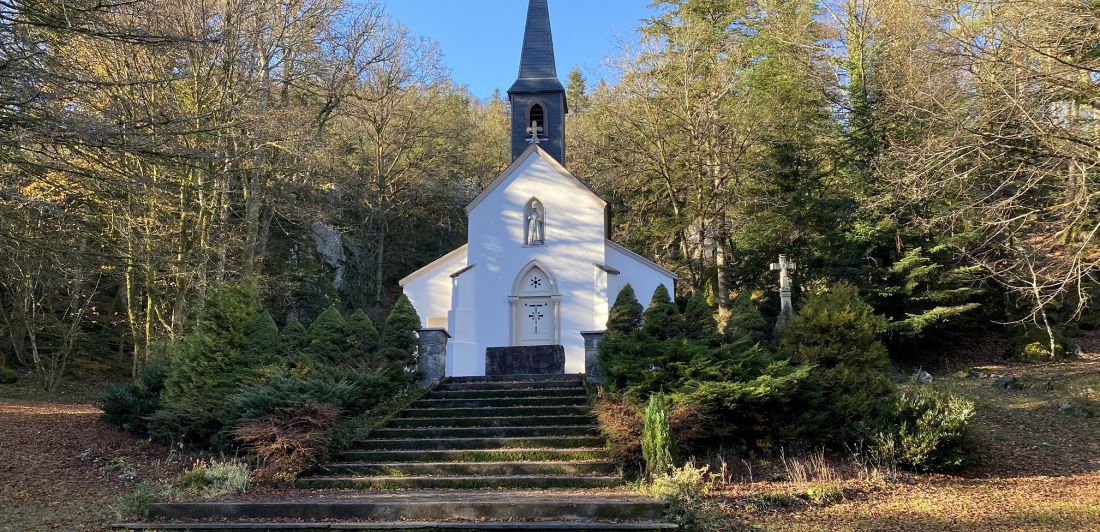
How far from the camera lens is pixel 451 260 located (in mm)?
→ 21797

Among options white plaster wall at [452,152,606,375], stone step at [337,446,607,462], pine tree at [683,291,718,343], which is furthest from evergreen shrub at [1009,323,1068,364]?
stone step at [337,446,607,462]

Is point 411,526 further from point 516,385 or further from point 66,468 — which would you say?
point 516,385

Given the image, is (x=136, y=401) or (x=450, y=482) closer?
(x=450, y=482)

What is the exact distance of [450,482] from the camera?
10570 mm

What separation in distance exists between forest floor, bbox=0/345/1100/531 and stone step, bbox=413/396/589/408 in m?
3.85

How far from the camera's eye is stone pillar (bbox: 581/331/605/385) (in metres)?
14.8

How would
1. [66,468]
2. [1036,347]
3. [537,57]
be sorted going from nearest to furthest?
1. [66,468]
2. [1036,347]
3. [537,57]

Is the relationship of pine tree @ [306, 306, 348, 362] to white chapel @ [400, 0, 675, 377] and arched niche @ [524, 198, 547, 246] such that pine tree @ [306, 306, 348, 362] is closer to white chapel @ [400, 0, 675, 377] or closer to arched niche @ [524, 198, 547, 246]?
white chapel @ [400, 0, 675, 377]

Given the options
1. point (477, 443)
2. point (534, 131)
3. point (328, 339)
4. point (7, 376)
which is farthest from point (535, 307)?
point (7, 376)

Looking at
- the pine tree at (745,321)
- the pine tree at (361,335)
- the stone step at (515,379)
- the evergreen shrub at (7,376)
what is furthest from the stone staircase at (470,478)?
the evergreen shrub at (7,376)

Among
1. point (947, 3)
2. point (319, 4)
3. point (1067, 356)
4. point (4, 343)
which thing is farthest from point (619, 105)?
point (4, 343)

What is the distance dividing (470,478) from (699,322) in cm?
578

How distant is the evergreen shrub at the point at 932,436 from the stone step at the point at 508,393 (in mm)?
5567

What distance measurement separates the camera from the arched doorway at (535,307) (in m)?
19.9
